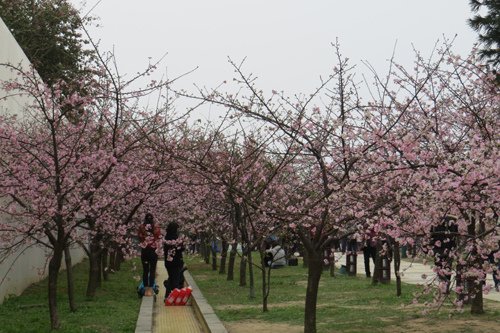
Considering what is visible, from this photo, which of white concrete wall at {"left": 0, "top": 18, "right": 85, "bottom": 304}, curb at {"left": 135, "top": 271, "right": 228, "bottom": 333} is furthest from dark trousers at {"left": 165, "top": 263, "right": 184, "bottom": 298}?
white concrete wall at {"left": 0, "top": 18, "right": 85, "bottom": 304}

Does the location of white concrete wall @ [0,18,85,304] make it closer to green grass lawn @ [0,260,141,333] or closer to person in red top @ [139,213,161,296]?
green grass lawn @ [0,260,141,333]

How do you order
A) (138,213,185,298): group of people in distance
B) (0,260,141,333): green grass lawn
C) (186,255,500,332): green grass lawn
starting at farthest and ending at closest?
1. (138,213,185,298): group of people in distance
2. (0,260,141,333): green grass lawn
3. (186,255,500,332): green grass lawn

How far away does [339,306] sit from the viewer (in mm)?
12398

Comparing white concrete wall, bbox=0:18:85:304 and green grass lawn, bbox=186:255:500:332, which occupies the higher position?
white concrete wall, bbox=0:18:85:304

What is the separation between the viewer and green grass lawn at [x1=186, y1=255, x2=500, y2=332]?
9727 millimetres

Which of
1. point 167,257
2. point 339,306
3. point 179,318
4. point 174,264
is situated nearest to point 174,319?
point 179,318

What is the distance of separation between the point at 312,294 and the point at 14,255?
320 inches

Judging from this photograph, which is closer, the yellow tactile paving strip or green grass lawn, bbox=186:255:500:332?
green grass lawn, bbox=186:255:500:332

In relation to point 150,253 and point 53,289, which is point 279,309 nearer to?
point 150,253

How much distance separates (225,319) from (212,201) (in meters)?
10.6

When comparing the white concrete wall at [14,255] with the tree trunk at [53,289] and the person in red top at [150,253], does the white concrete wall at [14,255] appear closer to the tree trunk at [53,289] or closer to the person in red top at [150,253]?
the person in red top at [150,253]

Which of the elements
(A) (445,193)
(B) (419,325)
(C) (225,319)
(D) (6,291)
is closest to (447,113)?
(B) (419,325)

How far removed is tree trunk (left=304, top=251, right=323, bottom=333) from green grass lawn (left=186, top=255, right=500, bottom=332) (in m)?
1.13

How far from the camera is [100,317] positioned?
36.7 ft
